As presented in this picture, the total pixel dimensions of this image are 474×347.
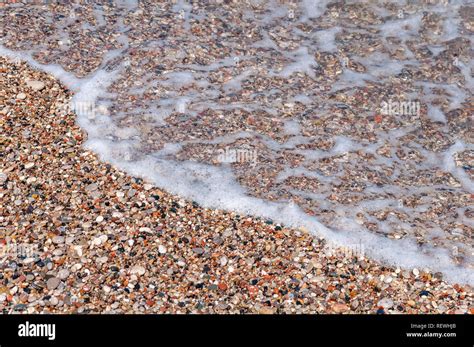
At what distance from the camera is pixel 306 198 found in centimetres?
669

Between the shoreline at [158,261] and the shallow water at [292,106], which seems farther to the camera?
the shallow water at [292,106]

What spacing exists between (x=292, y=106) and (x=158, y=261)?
3.77 m

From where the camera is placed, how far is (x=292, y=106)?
8.41m

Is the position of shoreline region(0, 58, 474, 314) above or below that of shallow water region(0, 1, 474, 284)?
below

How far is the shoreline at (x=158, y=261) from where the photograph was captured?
17.2 ft

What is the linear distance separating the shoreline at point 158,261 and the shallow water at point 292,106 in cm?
30

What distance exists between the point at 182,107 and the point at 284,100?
1586 mm

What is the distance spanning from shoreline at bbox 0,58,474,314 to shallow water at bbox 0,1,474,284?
0.30m

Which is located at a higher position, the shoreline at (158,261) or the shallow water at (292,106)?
the shallow water at (292,106)

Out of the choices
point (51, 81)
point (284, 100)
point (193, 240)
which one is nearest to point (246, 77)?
point (284, 100)

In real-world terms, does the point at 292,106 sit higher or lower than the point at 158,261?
higher

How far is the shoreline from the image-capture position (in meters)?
5.25
